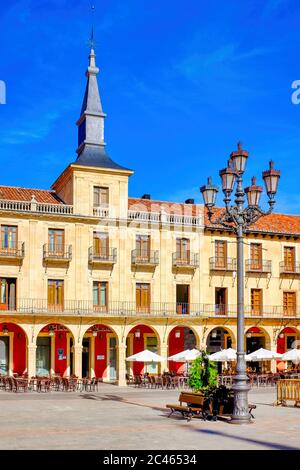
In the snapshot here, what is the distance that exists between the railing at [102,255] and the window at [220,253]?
287 inches

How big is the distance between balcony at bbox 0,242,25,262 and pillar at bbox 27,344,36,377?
16.0ft

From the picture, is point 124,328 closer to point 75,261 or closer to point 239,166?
point 75,261

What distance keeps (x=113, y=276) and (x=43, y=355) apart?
20.4 feet

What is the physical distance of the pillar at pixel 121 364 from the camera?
3816 cm

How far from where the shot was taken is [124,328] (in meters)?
39.6

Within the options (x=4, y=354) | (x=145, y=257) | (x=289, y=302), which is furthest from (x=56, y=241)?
(x=289, y=302)

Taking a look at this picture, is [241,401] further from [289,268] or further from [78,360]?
[289,268]

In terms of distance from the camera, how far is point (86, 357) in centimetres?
4141

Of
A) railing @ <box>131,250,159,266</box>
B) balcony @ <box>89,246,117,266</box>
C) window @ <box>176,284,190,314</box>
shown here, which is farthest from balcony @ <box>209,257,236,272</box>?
balcony @ <box>89,246,117,266</box>

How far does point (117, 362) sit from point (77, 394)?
9.45 metres

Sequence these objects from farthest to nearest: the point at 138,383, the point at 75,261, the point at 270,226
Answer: the point at 270,226, the point at 75,261, the point at 138,383
